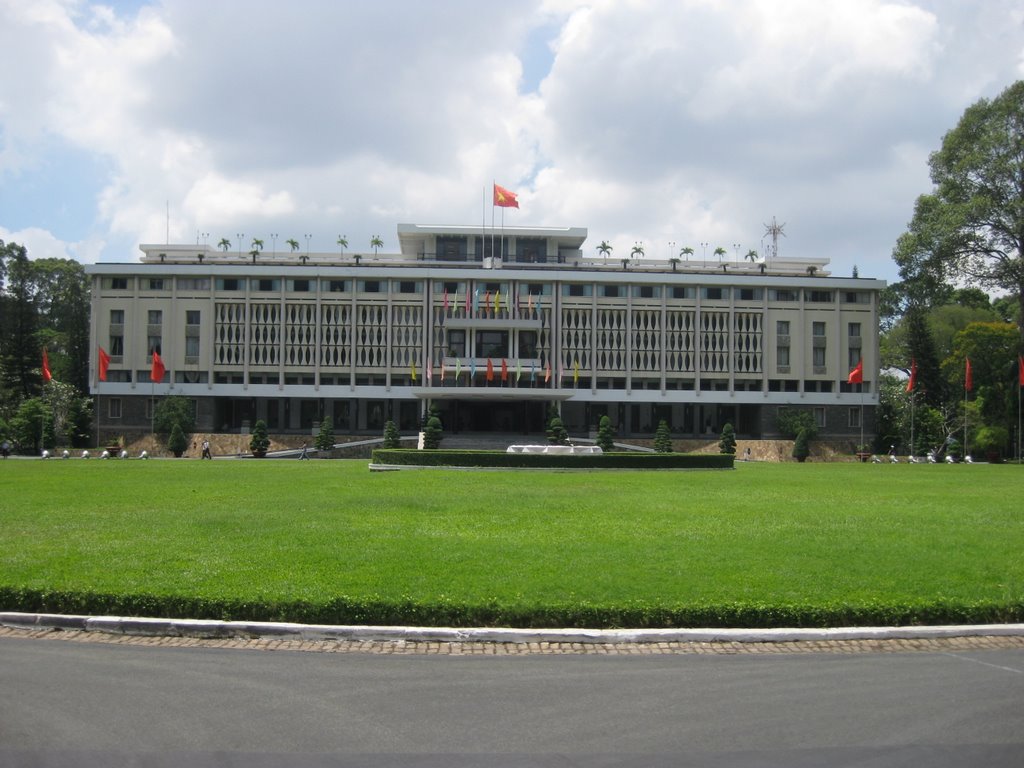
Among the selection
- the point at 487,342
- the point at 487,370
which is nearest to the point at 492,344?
the point at 487,342

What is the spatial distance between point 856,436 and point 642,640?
223 ft

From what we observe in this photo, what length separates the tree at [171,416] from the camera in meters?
65.5

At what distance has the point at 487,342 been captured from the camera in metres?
74.1

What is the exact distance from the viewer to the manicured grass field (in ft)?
33.6

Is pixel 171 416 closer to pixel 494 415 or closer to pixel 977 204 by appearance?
pixel 494 415

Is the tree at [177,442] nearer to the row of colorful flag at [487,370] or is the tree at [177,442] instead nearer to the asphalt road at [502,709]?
the row of colorful flag at [487,370]

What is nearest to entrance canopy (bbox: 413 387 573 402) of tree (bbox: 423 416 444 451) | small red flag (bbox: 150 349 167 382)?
tree (bbox: 423 416 444 451)

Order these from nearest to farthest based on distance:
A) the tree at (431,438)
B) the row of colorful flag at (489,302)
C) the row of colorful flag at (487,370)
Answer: the tree at (431,438)
the row of colorful flag at (487,370)
the row of colorful flag at (489,302)

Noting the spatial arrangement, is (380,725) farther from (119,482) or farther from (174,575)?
(119,482)

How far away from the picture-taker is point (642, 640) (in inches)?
378

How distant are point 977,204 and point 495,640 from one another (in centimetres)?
5374

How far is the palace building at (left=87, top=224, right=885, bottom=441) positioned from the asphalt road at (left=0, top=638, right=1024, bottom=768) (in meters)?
61.5

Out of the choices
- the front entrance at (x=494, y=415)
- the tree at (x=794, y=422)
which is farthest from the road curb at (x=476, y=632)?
the front entrance at (x=494, y=415)

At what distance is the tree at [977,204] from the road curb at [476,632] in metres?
51.0
